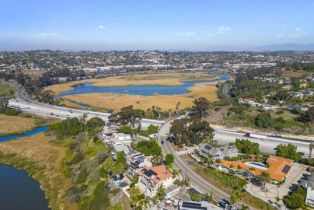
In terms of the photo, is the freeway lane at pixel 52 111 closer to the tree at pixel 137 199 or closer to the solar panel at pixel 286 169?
the solar panel at pixel 286 169

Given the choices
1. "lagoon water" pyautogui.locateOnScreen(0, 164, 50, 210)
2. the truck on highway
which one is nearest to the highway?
the truck on highway

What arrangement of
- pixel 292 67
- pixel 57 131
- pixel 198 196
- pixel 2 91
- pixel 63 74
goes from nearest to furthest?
pixel 198 196
pixel 57 131
pixel 2 91
pixel 292 67
pixel 63 74

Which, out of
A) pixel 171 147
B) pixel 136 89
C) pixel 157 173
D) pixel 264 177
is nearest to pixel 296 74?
pixel 136 89

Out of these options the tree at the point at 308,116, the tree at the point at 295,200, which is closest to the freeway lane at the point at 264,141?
the tree at the point at 308,116

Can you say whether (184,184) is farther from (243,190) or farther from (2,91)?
(2,91)

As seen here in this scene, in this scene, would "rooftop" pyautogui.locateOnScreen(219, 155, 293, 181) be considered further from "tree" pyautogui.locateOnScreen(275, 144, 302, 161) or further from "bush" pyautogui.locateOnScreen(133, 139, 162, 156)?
"bush" pyautogui.locateOnScreen(133, 139, 162, 156)

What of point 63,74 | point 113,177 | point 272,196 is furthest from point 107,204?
point 63,74
